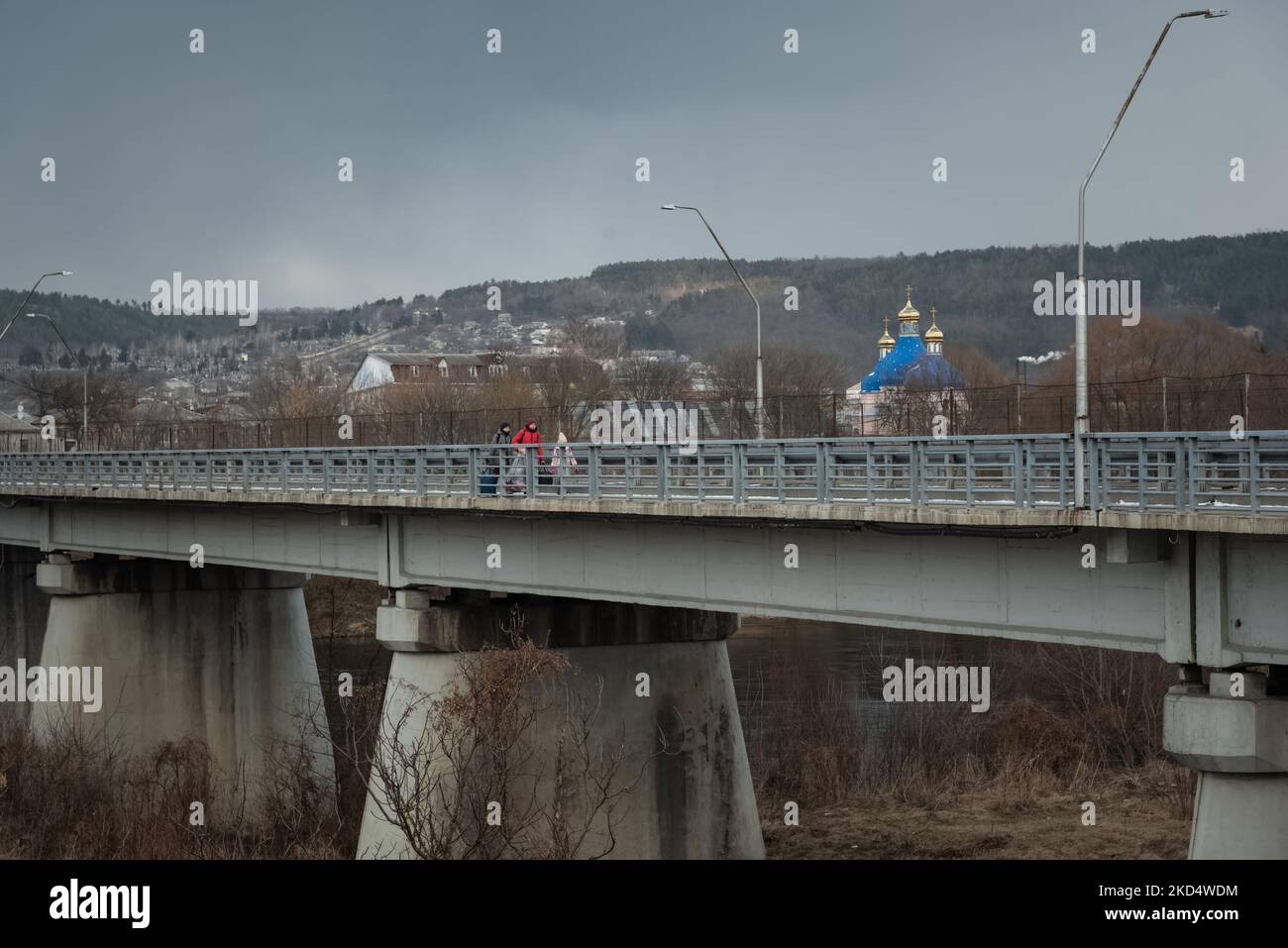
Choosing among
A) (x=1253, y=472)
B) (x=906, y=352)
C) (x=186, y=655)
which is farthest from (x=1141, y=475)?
(x=906, y=352)

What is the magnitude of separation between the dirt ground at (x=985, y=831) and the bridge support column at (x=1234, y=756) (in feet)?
46.9

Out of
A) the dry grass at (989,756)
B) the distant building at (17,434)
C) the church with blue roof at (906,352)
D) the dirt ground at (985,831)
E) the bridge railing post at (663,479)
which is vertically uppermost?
the church with blue roof at (906,352)

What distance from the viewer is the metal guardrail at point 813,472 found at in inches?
666

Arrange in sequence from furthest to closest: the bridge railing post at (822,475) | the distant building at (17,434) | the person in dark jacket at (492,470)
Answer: the distant building at (17,434), the person in dark jacket at (492,470), the bridge railing post at (822,475)

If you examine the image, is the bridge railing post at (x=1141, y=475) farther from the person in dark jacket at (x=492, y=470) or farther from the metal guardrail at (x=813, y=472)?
the person in dark jacket at (x=492, y=470)

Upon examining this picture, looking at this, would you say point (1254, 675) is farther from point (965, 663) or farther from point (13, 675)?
point (13, 675)

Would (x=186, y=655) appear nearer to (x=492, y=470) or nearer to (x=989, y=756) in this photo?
(x=492, y=470)

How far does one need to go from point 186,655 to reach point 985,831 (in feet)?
65.3

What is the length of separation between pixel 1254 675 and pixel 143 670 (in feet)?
98.9

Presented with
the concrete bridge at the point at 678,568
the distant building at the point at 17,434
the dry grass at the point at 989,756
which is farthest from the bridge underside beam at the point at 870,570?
the distant building at the point at 17,434

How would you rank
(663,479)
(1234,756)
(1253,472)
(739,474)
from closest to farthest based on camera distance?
(1253,472), (1234,756), (739,474), (663,479)

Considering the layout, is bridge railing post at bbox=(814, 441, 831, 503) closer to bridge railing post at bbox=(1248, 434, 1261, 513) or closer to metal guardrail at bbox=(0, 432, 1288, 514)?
metal guardrail at bbox=(0, 432, 1288, 514)

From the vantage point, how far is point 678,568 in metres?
23.6

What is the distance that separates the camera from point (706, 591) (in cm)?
2322
